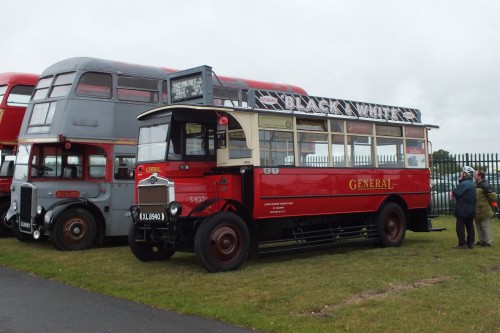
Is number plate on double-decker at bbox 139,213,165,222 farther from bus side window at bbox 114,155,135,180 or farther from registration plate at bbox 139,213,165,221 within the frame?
bus side window at bbox 114,155,135,180

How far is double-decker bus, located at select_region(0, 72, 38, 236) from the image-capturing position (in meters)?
16.5

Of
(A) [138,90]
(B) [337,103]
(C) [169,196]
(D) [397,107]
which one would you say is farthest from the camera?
(A) [138,90]

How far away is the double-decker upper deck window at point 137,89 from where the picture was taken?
1425cm

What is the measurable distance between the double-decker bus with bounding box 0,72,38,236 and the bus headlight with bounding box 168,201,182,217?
28.2 feet

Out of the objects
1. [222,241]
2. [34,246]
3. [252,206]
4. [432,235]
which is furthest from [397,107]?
[34,246]

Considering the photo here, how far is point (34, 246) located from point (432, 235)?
1026 centimetres

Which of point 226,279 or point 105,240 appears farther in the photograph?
point 105,240

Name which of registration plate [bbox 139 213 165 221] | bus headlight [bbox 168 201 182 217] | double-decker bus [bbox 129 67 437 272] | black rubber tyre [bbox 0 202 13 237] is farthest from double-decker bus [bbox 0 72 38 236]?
bus headlight [bbox 168 201 182 217]

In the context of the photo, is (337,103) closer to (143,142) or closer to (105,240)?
(143,142)

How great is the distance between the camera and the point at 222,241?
9992 mm

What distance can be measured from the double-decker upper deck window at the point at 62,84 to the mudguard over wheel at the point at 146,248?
4.41 metres

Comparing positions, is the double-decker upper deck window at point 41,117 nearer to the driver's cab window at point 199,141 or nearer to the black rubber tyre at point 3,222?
the black rubber tyre at point 3,222

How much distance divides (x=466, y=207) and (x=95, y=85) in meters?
8.84

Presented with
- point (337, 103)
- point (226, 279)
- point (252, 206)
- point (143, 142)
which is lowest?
point (226, 279)
